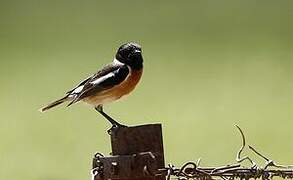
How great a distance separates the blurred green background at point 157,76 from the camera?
5.69ft

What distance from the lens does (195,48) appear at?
1.78m

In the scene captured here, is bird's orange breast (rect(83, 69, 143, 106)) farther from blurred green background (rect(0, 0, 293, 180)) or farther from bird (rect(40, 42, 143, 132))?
blurred green background (rect(0, 0, 293, 180))

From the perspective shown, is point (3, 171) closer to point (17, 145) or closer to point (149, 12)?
point (17, 145)

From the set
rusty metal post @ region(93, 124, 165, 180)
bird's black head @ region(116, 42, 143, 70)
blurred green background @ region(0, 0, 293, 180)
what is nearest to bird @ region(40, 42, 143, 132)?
bird's black head @ region(116, 42, 143, 70)

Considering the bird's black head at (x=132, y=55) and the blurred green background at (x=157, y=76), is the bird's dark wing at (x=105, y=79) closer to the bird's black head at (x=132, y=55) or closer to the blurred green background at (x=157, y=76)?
the bird's black head at (x=132, y=55)

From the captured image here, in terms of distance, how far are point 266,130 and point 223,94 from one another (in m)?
0.15

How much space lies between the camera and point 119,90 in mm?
1142

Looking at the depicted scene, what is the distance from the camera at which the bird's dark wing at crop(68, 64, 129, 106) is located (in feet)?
3.69

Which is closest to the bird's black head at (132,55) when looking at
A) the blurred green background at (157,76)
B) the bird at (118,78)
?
the bird at (118,78)

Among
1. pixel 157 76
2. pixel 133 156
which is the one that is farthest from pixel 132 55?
pixel 157 76

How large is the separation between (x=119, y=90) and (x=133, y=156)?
28cm

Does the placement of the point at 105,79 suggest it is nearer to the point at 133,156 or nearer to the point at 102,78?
the point at 102,78

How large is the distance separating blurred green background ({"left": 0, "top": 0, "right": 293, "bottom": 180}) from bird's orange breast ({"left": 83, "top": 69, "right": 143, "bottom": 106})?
617mm

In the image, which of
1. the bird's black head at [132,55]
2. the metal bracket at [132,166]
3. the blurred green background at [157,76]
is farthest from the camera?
the blurred green background at [157,76]
